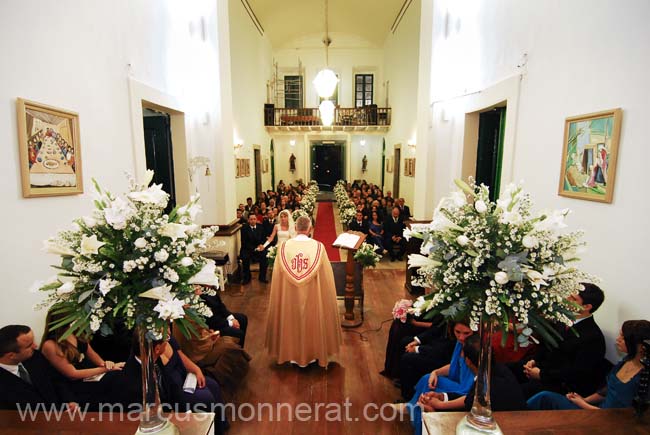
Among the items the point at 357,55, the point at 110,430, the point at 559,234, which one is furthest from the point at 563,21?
the point at 357,55

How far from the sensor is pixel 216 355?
3750mm

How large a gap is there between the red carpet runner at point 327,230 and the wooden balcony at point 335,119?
4182 mm

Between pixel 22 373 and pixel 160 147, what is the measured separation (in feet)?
15.6

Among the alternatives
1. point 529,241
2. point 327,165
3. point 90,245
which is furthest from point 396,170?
point 90,245

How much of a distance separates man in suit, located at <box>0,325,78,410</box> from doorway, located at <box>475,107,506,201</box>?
611cm

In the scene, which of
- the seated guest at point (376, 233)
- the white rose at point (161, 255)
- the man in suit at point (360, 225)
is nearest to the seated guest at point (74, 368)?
the white rose at point (161, 255)

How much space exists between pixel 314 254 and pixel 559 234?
9.42ft

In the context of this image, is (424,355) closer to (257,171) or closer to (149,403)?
(149,403)

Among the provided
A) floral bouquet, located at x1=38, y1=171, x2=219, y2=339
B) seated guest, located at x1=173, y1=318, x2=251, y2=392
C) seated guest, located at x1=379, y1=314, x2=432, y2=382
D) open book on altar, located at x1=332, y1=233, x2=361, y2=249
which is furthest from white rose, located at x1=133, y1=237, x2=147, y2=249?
open book on altar, located at x1=332, y1=233, x2=361, y2=249

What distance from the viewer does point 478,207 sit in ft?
5.23

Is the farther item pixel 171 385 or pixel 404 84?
pixel 404 84

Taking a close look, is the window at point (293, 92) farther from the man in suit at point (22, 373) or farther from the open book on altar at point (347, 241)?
the man in suit at point (22, 373)

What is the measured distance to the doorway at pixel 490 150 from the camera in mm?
6125

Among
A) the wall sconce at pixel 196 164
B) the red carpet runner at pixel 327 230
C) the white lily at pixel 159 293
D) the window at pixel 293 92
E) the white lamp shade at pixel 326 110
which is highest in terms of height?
the window at pixel 293 92
